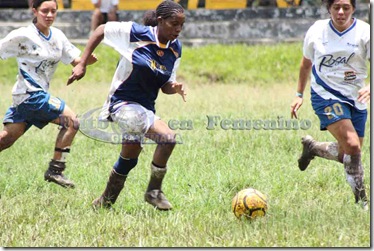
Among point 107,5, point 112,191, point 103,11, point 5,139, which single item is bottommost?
point 103,11

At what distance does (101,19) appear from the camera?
18047 mm

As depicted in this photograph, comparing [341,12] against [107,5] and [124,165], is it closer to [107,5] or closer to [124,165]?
[124,165]

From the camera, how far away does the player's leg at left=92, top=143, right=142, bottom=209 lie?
6.32 m

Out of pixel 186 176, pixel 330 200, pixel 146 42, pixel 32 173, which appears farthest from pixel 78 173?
pixel 330 200

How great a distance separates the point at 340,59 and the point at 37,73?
2794 millimetres

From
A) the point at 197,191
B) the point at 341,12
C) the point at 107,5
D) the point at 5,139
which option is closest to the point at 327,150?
the point at 197,191

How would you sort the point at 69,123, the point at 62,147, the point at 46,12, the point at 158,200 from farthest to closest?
the point at 62,147
the point at 69,123
the point at 46,12
the point at 158,200

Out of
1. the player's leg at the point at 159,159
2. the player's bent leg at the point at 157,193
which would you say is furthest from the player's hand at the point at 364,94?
the player's bent leg at the point at 157,193

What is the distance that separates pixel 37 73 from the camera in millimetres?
7441

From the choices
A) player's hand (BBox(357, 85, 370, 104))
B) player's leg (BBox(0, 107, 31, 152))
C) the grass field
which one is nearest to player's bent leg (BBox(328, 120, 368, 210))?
the grass field

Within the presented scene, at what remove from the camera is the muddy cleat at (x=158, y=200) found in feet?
20.5

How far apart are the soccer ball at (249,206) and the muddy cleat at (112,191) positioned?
97 cm

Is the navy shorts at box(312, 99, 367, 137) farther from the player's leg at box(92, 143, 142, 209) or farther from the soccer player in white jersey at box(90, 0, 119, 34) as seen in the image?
the soccer player in white jersey at box(90, 0, 119, 34)

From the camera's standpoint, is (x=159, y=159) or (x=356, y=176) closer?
(x=159, y=159)
